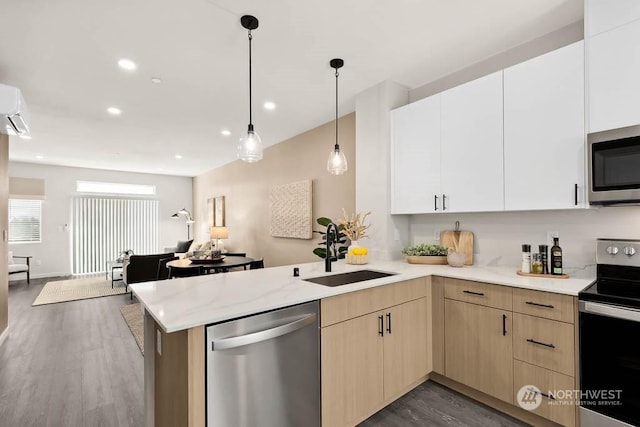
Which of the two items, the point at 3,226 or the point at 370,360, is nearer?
the point at 370,360

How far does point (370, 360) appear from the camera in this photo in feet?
6.55

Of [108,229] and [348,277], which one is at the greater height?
[108,229]

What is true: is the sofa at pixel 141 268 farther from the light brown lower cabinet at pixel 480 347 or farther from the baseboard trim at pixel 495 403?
the light brown lower cabinet at pixel 480 347

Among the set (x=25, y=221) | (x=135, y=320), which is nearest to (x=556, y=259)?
(x=135, y=320)

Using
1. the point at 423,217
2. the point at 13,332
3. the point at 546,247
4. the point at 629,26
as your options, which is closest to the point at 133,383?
the point at 13,332

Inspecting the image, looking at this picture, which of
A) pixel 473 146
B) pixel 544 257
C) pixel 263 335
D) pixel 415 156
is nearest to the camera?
pixel 263 335

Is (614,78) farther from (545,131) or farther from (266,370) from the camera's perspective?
(266,370)

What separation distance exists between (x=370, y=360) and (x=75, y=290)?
6588 millimetres

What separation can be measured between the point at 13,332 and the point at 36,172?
213 inches

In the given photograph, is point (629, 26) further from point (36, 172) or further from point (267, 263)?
point (36, 172)

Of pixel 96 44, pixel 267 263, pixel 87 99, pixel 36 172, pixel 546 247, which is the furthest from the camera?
pixel 36 172

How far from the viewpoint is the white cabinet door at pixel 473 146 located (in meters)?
2.45

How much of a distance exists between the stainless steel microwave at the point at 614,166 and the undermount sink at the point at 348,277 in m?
1.44

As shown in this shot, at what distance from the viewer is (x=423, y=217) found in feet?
10.8
